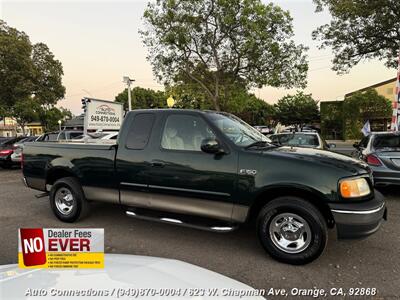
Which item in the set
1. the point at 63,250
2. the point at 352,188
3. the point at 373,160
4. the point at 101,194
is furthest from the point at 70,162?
the point at 373,160

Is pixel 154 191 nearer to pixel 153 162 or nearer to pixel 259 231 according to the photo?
pixel 153 162

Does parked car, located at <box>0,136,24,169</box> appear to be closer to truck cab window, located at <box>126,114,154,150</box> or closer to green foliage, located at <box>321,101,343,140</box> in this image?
truck cab window, located at <box>126,114,154,150</box>

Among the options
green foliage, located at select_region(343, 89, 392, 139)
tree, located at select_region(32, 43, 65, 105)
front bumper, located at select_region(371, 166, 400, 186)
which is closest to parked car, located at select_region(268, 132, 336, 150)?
front bumper, located at select_region(371, 166, 400, 186)

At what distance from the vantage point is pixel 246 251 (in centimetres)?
A: 382

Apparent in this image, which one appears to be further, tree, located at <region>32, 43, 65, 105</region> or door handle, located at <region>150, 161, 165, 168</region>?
tree, located at <region>32, 43, 65, 105</region>

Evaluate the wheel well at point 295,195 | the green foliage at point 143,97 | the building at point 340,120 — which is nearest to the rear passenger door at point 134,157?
the wheel well at point 295,195

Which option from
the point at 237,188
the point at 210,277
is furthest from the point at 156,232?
the point at 210,277

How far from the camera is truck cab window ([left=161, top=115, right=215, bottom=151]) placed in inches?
159

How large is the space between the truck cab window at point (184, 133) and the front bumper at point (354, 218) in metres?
1.78

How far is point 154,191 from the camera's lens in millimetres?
4176

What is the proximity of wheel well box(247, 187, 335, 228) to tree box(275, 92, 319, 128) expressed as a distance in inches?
1720

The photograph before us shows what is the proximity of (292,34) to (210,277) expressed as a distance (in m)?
15.4

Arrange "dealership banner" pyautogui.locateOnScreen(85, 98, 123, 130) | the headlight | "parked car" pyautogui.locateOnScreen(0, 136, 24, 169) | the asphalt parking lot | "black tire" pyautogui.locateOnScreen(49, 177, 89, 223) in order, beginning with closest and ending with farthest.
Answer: the asphalt parking lot, the headlight, "black tire" pyautogui.locateOnScreen(49, 177, 89, 223), "dealership banner" pyautogui.locateOnScreen(85, 98, 123, 130), "parked car" pyautogui.locateOnScreen(0, 136, 24, 169)

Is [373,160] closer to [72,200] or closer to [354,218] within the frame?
[354,218]
